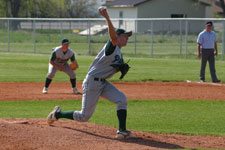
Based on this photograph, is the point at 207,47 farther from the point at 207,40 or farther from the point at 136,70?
the point at 136,70

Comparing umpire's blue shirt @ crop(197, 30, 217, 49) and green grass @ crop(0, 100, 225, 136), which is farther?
umpire's blue shirt @ crop(197, 30, 217, 49)

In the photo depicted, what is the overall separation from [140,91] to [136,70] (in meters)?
6.75

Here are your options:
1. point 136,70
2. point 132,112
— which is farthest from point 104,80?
point 136,70

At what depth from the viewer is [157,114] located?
1115 centimetres

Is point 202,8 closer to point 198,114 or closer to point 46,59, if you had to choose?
point 46,59

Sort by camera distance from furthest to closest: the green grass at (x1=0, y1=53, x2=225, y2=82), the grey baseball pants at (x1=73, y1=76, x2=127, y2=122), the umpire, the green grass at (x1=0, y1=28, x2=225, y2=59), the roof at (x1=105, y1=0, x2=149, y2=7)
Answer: the roof at (x1=105, y1=0, x2=149, y2=7), the green grass at (x1=0, y1=28, x2=225, y2=59), the green grass at (x1=0, y1=53, x2=225, y2=82), the umpire, the grey baseball pants at (x1=73, y1=76, x2=127, y2=122)

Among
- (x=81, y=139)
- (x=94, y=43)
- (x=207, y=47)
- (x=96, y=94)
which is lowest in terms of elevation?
(x=81, y=139)

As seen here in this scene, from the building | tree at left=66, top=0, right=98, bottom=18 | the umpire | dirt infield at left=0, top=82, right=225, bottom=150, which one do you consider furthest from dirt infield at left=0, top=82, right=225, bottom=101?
tree at left=66, top=0, right=98, bottom=18

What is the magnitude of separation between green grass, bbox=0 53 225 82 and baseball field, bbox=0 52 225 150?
0.04 m

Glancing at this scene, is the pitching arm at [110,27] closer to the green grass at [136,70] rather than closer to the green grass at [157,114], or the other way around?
the green grass at [157,114]

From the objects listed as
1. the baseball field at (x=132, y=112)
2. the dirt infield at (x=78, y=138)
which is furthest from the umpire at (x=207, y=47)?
the dirt infield at (x=78, y=138)

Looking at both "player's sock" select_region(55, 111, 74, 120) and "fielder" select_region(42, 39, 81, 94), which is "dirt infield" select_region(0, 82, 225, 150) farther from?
"fielder" select_region(42, 39, 81, 94)

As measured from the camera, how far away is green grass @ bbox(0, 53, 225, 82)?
62.2 ft

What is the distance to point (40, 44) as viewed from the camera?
35.3 metres
